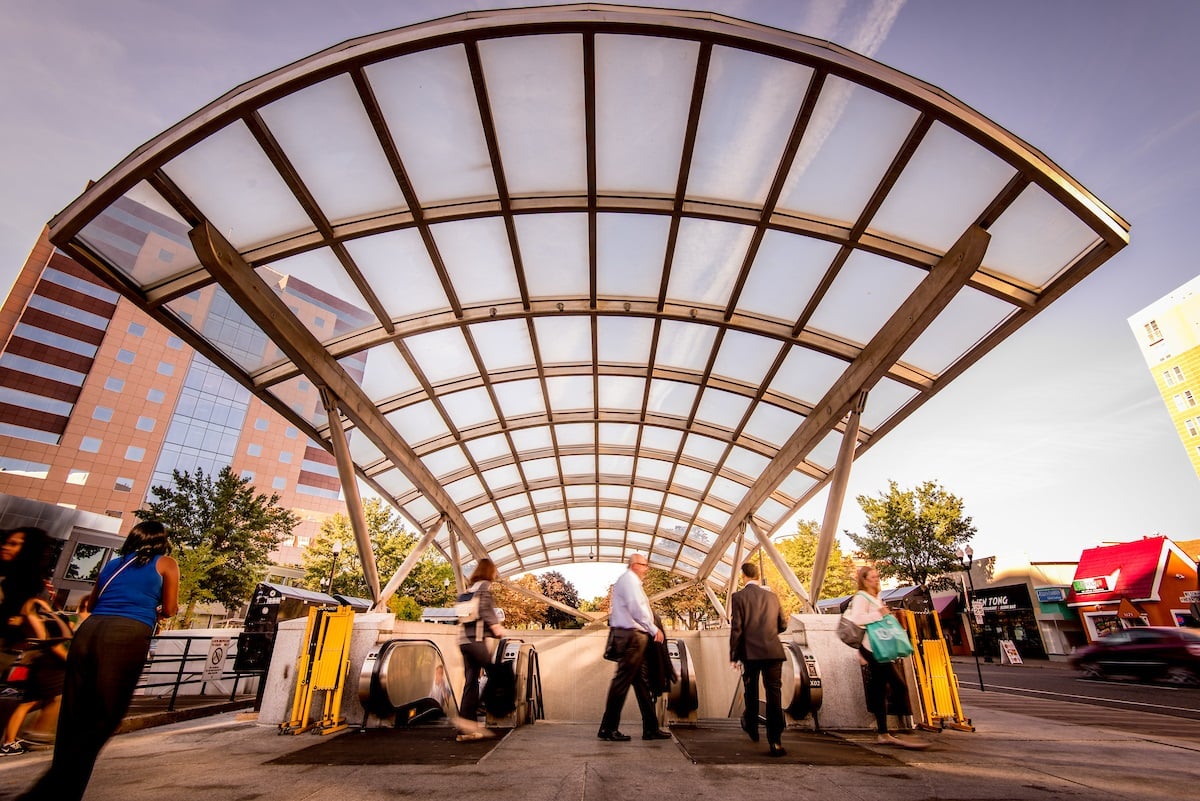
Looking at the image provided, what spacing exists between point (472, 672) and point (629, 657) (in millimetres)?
1683

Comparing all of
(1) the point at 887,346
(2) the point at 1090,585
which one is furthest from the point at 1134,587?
(1) the point at 887,346

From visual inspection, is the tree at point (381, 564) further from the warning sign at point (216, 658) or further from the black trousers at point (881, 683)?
the black trousers at point (881, 683)

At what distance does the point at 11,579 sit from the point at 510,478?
13.1 metres

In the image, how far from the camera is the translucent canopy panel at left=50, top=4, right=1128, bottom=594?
6.46 metres

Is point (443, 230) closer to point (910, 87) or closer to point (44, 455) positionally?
point (910, 87)

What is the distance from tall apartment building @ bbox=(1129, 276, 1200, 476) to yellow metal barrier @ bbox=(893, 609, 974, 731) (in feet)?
194

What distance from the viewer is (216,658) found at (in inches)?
535

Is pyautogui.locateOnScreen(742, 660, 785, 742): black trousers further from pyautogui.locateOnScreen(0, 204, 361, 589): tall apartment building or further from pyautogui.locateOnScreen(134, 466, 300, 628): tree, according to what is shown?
pyautogui.locateOnScreen(0, 204, 361, 589): tall apartment building

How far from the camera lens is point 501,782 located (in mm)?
3500

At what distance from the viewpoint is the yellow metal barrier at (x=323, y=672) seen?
600 cm

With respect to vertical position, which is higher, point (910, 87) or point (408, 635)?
point (910, 87)

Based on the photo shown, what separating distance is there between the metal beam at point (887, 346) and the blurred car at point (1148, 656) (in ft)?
41.7

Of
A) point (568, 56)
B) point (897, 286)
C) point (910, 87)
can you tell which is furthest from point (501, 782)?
point (897, 286)

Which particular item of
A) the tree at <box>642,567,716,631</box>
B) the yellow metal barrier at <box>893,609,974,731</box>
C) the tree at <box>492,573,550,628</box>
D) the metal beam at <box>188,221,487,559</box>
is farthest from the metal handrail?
the tree at <box>642,567,716,631</box>
